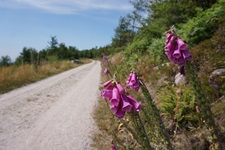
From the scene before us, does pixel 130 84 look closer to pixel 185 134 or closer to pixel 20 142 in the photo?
pixel 185 134

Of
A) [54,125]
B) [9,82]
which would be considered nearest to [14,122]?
[54,125]

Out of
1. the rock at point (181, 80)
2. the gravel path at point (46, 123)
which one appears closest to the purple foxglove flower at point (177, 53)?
the gravel path at point (46, 123)

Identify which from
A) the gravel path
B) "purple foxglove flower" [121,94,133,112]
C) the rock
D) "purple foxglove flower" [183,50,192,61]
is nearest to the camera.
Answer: "purple foxglove flower" [121,94,133,112]

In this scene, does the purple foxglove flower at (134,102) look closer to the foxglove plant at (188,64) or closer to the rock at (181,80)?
the foxglove plant at (188,64)

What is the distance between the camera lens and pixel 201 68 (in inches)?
227

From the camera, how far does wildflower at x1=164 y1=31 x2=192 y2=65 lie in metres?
2.17

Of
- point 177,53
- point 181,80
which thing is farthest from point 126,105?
point 181,80

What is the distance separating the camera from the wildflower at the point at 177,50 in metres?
2.17

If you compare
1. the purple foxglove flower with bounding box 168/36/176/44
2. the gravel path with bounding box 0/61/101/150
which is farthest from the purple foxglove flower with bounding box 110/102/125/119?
the gravel path with bounding box 0/61/101/150

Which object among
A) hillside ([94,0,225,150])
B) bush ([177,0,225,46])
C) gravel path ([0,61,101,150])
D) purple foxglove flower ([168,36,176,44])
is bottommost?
gravel path ([0,61,101,150])

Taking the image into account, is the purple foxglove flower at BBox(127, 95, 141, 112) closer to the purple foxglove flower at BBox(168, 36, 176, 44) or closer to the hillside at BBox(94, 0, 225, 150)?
the hillside at BBox(94, 0, 225, 150)

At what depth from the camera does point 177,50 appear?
219 cm

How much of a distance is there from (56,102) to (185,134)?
6278 millimetres

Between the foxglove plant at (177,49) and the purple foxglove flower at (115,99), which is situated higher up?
the foxglove plant at (177,49)
